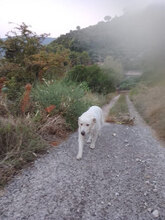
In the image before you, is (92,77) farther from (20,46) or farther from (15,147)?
(15,147)

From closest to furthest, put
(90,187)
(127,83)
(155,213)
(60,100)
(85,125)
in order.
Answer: (155,213), (90,187), (85,125), (60,100), (127,83)

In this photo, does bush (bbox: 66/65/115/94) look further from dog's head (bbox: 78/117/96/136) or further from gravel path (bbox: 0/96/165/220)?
gravel path (bbox: 0/96/165/220)

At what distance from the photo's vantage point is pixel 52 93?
5277 mm

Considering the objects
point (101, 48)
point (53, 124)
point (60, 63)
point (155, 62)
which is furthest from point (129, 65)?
point (53, 124)

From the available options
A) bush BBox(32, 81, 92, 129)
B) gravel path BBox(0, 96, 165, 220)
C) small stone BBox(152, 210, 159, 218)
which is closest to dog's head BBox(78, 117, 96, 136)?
gravel path BBox(0, 96, 165, 220)

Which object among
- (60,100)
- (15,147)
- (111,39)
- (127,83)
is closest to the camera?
(15,147)

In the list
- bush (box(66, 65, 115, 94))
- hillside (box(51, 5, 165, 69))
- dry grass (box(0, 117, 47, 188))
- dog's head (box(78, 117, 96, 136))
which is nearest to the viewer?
dry grass (box(0, 117, 47, 188))

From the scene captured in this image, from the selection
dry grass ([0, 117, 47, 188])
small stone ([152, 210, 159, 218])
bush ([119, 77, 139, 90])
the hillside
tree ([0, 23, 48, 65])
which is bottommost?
bush ([119, 77, 139, 90])

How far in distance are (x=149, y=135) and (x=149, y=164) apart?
2.15 meters

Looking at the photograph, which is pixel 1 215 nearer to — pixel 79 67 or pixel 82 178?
pixel 82 178

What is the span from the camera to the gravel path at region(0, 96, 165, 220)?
193cm

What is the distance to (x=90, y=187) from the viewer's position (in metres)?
2.42

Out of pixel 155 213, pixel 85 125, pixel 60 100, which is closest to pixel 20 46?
pixel 60 100

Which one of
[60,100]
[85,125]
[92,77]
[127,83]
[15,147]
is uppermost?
[92,77]
